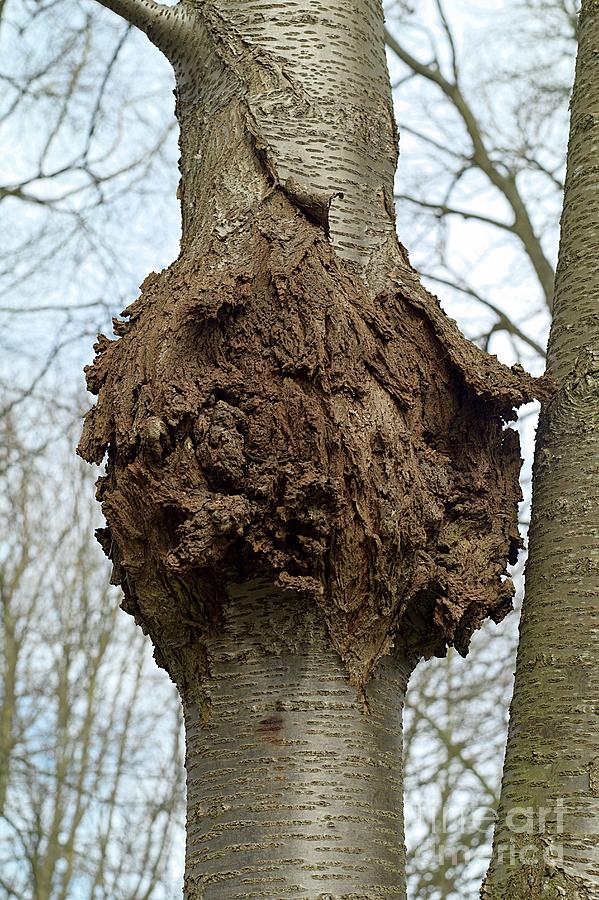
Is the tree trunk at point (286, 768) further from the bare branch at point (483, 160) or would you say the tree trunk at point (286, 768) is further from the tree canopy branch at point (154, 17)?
the bare branch at point (483, 160)

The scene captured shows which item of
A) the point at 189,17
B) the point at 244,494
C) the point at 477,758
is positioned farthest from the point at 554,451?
the point at 477,758

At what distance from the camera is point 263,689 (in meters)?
1.40

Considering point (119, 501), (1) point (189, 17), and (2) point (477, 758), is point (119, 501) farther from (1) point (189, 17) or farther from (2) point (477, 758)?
(2) point (477, 758)

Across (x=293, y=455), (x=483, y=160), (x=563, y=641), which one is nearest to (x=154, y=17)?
(x=293, y=455)

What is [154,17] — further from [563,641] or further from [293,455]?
[563,641]

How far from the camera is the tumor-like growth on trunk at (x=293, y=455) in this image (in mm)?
1395

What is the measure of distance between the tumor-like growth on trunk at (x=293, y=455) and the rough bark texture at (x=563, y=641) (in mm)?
122

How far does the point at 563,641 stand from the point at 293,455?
0.59 m

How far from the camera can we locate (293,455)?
4.57 feet

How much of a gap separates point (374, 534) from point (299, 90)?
906 mm

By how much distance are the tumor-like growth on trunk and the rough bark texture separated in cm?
12

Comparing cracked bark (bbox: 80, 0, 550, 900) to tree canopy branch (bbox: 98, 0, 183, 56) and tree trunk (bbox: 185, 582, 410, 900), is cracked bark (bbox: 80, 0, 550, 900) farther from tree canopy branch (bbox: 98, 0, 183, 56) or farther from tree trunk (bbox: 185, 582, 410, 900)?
tree canopy branch (bbox: 98, 0, 183, 56)

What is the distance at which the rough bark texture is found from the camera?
1.48m

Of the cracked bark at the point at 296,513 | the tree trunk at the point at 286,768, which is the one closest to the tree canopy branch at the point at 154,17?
the cracked bark at the point at 296,513
